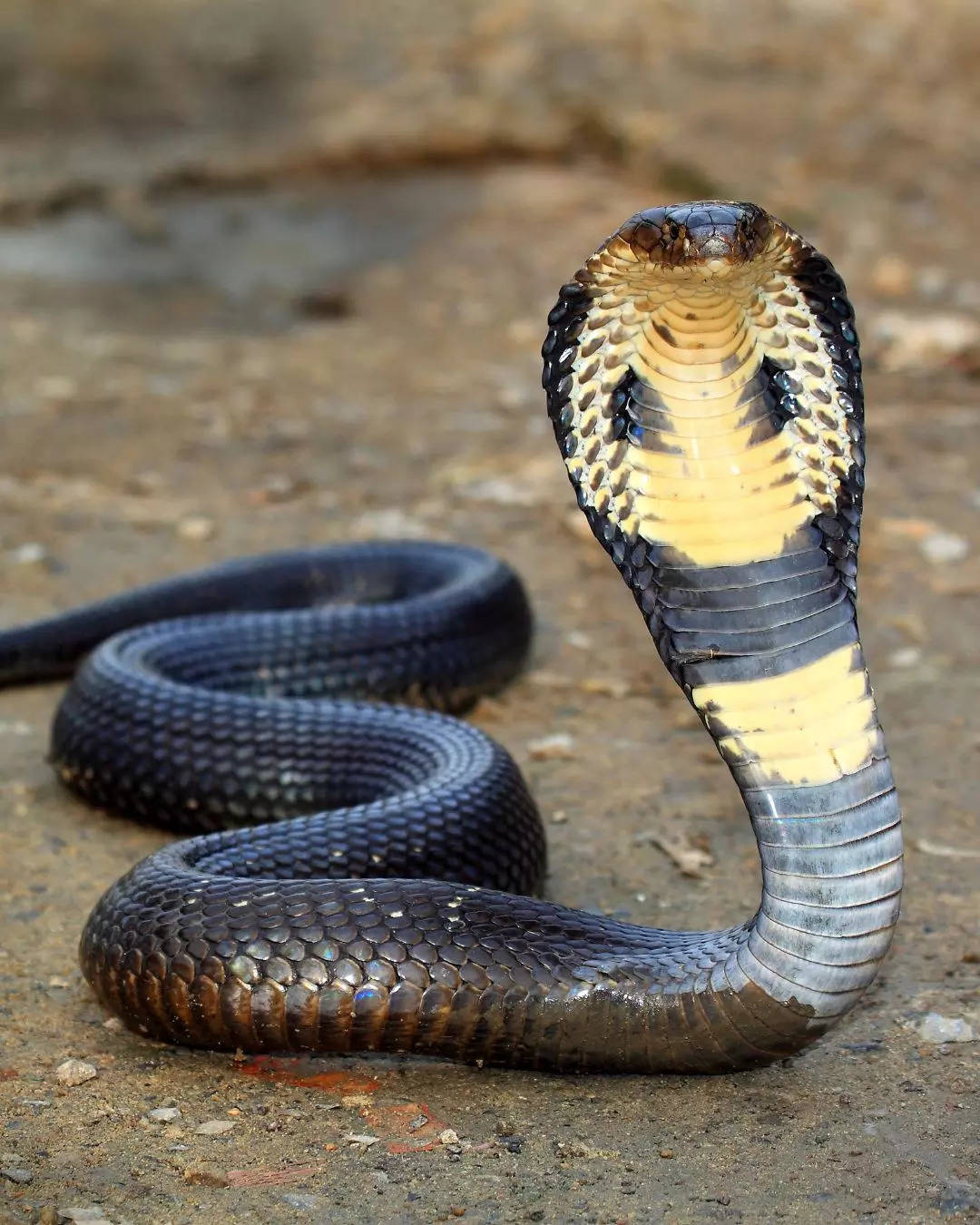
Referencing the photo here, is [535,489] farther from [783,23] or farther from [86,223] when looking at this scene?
[783,23]

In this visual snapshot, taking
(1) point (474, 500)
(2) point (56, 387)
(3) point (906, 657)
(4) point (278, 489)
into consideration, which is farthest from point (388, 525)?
(2) point (56, 387)

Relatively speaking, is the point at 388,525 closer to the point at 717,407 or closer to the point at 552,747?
the point at 552,747

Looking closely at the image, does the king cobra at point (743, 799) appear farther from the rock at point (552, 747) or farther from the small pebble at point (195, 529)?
the small pebble at point (195, 529)

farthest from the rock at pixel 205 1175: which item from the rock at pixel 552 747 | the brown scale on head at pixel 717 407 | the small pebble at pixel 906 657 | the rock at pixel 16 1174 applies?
the small pebble at pixel 906 657

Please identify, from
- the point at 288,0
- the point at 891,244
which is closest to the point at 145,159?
A: the point at 288,0

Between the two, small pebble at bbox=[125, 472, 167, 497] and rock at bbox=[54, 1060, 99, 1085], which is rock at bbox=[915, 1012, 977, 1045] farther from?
small pebble at bbox=[125, 472, 167, 497]
